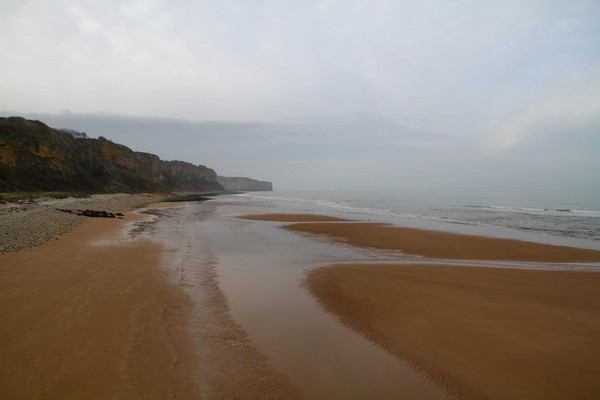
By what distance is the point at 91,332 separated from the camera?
548cm

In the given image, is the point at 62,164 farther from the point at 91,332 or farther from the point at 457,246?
the point at 91,332

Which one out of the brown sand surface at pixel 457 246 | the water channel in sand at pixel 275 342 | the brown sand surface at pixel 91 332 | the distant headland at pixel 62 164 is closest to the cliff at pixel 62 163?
the distant headland at pixel 62 164

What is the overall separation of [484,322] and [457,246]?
1071 centimetres

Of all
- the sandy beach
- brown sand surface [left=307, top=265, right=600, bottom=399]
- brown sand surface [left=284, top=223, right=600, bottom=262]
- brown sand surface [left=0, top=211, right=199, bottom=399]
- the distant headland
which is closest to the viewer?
brown sand surface [left=0, top=211, right=199, bottom=399]

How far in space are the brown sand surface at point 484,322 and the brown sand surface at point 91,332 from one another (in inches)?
133

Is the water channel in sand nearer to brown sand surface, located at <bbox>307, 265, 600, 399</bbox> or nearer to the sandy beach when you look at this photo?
the sandy beach

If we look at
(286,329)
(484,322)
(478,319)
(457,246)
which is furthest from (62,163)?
(484,322)

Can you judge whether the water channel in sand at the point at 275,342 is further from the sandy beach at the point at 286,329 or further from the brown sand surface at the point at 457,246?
the brown sand surface at the point at 457,246

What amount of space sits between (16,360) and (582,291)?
1197 cm

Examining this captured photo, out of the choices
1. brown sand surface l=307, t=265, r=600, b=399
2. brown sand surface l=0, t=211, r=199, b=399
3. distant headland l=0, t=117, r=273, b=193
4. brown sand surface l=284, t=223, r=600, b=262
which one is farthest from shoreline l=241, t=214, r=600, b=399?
distant headland l=0, t=117, r=273, b=193

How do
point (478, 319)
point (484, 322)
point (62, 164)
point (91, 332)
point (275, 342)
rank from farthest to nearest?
point (62, 164) < point (478, 319) < point (484, 322) < point (275, 342) < point (91, 332)

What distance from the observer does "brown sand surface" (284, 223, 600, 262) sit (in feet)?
46.1

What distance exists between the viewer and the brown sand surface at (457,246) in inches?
A: 553

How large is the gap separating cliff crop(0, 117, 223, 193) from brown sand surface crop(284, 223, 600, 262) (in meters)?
43.5
